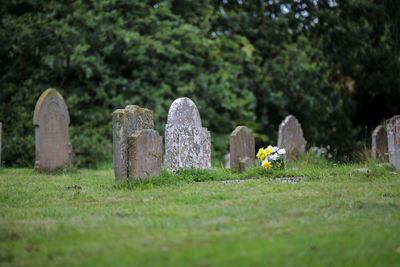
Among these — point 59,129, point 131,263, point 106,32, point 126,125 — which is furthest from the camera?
point 106,32

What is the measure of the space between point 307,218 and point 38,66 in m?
14.6

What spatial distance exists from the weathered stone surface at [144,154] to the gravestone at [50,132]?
4.11 m

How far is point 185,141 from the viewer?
1070 centimetres

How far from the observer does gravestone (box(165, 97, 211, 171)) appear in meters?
10.6

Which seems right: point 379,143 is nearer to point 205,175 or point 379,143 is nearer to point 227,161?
point 227,161

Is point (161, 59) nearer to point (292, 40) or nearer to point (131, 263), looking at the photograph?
point (292, 40)

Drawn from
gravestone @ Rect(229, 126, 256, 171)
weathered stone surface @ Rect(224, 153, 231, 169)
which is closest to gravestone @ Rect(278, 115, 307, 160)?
weathered stone surface @ Rect(224, 153, 231, 169)

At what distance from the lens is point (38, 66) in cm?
1802

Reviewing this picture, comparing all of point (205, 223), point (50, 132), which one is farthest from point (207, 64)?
point (205, 223)

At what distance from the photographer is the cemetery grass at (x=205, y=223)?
168 inches

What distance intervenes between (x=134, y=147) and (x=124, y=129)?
805 millimetres

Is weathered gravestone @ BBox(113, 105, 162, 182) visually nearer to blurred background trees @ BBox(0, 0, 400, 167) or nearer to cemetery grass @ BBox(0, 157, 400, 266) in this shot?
cemetery grass @ BBox(0, 157, 400, 266)

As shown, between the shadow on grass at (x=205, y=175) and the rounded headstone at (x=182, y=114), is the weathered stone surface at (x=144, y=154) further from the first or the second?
the rounded headstone at (x=182, y=114)

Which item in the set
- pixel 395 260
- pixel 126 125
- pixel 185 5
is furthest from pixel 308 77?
pixel 395 260
